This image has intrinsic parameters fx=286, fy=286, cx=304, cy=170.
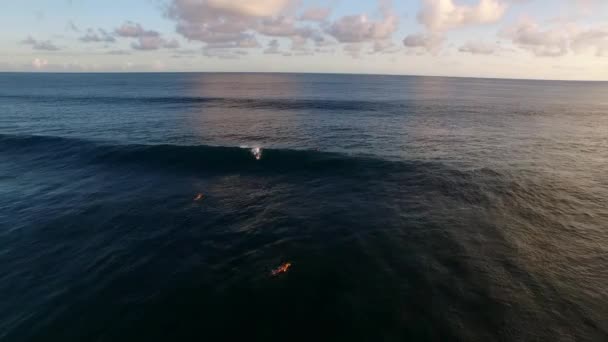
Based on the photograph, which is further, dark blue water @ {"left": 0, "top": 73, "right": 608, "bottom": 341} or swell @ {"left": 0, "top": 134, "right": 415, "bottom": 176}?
swell @ {"left": 0, "top": 134, "right": 415, "bottom": 176}

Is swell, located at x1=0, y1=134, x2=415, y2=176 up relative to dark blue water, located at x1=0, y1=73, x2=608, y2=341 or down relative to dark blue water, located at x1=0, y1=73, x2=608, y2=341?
up

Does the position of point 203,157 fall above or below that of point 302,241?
above

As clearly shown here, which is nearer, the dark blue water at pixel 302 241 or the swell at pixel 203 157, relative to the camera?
the dark blue water at pixel 302 241

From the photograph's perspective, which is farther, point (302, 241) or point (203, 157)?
point (203, 157)

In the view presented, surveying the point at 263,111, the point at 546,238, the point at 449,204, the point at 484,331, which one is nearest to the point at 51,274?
the point at 484,331

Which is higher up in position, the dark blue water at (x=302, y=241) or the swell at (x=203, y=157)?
the swell at (x=203, y=157)

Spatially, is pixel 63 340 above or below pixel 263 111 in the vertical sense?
below

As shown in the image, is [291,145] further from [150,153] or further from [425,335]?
[425,335]

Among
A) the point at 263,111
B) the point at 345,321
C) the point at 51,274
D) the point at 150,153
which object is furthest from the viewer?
the point at 263,111
